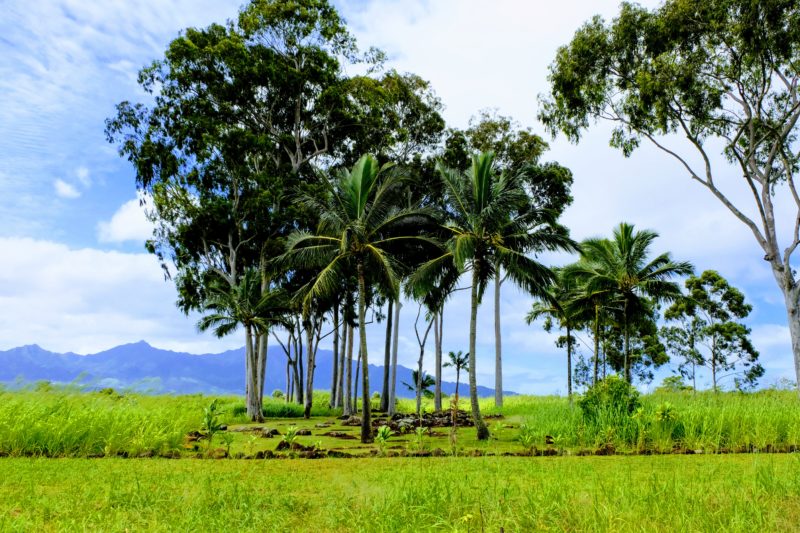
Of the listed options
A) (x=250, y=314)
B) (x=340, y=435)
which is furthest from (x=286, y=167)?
(x=340, y=435)

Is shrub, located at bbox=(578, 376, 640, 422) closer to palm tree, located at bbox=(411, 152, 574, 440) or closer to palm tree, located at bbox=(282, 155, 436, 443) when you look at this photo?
palm tree, located at bbox=(411, 152, 574, 440)

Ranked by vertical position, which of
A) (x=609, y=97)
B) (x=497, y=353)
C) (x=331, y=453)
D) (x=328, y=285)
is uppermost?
(x=609, y=97)

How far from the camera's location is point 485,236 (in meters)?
17.8

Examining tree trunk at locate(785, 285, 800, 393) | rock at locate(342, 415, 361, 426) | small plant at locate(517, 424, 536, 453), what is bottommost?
rock at locate(342, 415, 361, 426)

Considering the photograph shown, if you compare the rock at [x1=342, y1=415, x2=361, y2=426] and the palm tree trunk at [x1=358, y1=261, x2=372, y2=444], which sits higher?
the palm tree trunk at [x1=358, y1=261, x2=372, y2=444]

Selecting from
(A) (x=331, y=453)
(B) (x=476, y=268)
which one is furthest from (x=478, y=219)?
(A) (x=331, y=453)

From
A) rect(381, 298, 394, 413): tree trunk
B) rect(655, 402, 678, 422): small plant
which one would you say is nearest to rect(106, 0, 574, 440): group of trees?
→ rect(381, 298, 394, 413): tree trunk

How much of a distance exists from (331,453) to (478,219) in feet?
28.2

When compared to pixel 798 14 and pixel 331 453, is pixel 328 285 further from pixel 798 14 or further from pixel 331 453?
pixel 798 14

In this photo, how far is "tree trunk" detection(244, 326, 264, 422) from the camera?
2592cm

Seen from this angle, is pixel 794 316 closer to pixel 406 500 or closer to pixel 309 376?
pixel 406 500

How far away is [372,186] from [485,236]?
390cm

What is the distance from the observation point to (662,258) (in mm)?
27469

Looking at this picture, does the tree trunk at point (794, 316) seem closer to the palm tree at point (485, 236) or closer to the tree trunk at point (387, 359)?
the palm tree at point (485, 236)
